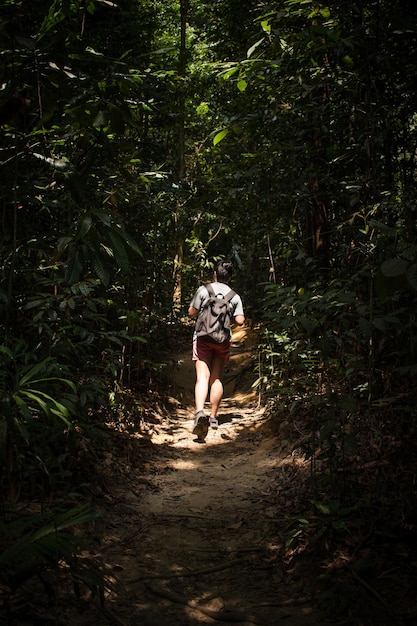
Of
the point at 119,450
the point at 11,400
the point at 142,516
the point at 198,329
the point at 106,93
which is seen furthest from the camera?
the point at 198,329

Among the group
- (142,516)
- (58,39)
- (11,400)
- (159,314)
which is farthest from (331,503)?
(159,314)

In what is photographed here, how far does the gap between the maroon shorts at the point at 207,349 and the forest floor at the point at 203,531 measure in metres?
0.98

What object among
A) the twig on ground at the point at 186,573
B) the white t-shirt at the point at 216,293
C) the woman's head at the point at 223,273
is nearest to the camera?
the twig on ground at the point at 186,573

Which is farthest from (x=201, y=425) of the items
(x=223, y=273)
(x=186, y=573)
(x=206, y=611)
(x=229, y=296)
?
(x=206, y=611)

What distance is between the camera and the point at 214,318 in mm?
6406

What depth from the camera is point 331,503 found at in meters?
3.34

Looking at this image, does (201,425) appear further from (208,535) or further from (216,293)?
(208,535)

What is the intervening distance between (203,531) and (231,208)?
19.2ft

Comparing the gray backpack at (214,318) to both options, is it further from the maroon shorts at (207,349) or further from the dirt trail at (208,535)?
the dirt trail at (208,535)

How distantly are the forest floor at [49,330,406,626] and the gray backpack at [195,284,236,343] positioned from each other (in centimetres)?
129

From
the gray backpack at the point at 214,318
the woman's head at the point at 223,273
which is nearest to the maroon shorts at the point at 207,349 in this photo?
the gray backpack at the point at 214,318

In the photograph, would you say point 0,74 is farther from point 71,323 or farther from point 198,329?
point 198,329

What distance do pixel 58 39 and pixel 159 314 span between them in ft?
16.9

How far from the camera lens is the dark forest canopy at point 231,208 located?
2396mm
